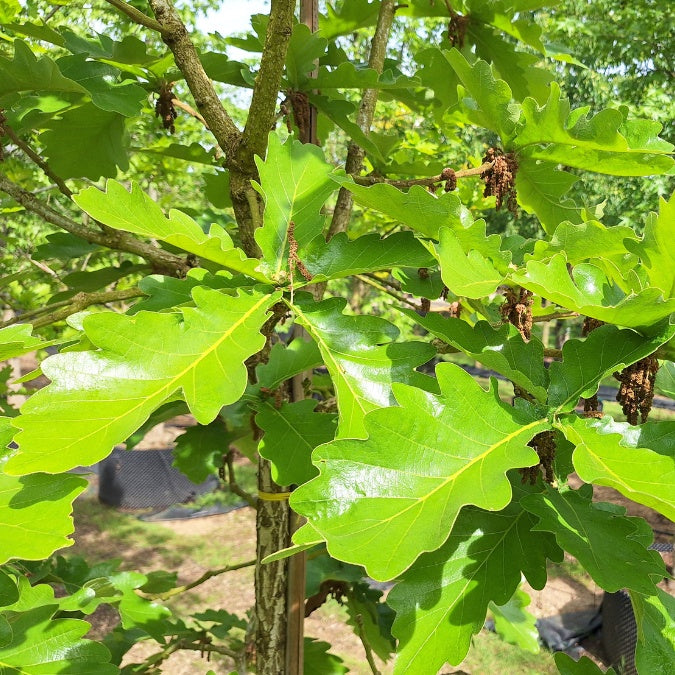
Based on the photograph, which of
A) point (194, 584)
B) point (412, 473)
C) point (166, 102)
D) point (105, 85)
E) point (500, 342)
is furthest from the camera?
point (194, 584)

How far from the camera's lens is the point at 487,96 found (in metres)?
1.02

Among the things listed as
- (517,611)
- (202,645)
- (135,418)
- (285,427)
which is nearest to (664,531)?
(517,611)

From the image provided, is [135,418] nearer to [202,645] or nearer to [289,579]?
[289,579]

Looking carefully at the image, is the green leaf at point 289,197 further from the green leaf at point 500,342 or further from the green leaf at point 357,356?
the green leaf at point 500,342

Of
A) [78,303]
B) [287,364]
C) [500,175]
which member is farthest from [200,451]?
[500,175]

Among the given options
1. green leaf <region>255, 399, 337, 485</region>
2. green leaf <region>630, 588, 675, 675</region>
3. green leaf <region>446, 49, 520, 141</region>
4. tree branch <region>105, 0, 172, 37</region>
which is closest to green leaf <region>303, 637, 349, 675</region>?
green leaf <region>255, 399, 337, 485</region>

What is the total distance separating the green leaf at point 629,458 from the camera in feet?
2.11

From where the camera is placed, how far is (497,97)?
101 centimetres

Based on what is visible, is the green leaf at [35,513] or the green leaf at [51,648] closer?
the green leaf at [35,513]

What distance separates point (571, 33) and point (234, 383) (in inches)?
410

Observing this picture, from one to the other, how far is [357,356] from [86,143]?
1.00 meters

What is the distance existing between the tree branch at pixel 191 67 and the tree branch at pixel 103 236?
26 cm

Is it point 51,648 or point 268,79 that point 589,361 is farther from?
point 51,648

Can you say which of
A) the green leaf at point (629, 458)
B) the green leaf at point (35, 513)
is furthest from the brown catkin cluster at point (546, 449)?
the green leaf at point (35, 513)
